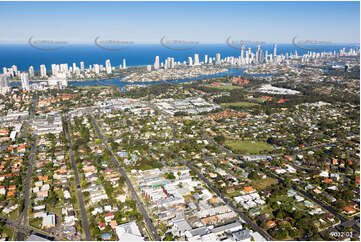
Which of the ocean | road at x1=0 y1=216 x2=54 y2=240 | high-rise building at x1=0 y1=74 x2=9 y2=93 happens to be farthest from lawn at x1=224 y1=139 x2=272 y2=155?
the ocean

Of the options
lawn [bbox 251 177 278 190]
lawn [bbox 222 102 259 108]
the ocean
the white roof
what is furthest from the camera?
the ocean

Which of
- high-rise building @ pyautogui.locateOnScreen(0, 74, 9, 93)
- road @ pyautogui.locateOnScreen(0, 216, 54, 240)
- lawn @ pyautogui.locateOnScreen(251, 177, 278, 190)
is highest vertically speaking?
high-rise building @ pyautogui.locateOnScreen(0, 74, 9, 93)

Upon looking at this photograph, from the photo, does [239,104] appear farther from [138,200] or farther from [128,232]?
[128,232]

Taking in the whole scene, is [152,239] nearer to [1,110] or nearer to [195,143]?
[195,143]

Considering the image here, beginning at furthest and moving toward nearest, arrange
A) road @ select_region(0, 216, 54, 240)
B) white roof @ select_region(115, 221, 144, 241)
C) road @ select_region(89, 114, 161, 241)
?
road @ select_region(89, 114, 161, 241) < road @ select_region(0, 216, 54, 240) < white roof @ select_region(115, 221, 144, 241)

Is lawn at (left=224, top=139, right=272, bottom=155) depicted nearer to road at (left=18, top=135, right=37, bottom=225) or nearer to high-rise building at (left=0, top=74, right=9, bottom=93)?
road at (left=18, top=135, right=37, bottom=225)

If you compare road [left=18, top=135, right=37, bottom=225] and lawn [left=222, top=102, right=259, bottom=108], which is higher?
lawn [left=222, top=102, right=259, bottom=108]

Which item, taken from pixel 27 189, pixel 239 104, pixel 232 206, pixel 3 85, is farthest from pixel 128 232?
pixel 3 85
